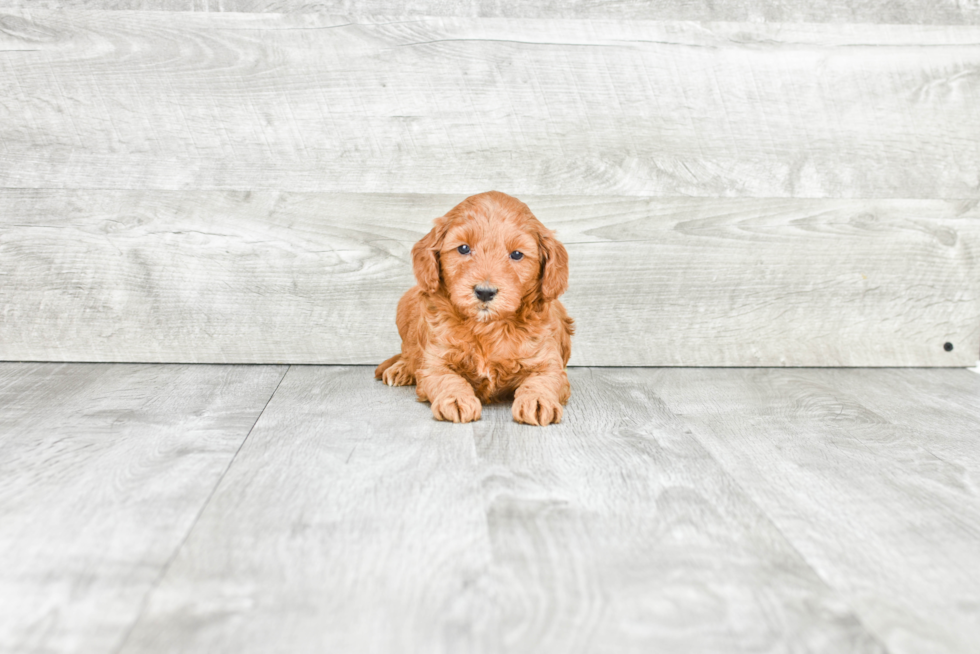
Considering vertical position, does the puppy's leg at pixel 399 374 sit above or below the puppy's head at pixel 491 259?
below

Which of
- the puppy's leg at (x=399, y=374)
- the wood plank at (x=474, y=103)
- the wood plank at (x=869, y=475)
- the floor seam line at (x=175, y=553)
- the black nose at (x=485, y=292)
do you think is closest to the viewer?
the floor seam line at (x=175, y=553)

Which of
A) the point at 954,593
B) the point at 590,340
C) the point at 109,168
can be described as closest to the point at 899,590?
the point at 954,593

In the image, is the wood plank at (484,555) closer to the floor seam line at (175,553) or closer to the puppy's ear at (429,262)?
the floor seam line at (175,553)

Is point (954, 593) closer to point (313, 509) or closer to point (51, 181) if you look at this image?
point (313, 509)

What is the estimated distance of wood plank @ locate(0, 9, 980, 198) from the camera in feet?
6.81

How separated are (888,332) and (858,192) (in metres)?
0.43

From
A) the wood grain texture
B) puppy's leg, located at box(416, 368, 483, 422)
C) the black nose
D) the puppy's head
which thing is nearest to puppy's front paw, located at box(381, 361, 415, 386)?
puppy's leg, located at box(416, 368, 483, 422)

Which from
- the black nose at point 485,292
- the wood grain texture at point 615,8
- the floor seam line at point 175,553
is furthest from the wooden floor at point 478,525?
the wood grain texture at point 615,8

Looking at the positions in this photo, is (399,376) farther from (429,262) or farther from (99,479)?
(99,479)

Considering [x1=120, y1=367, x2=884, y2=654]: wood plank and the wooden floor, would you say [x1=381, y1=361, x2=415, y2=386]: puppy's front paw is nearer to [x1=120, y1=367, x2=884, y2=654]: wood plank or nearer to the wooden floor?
the wooden floor

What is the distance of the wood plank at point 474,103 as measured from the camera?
2.08 meters

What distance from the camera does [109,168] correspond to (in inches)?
82.9

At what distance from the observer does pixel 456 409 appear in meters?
1.66

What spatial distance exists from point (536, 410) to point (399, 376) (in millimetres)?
465
